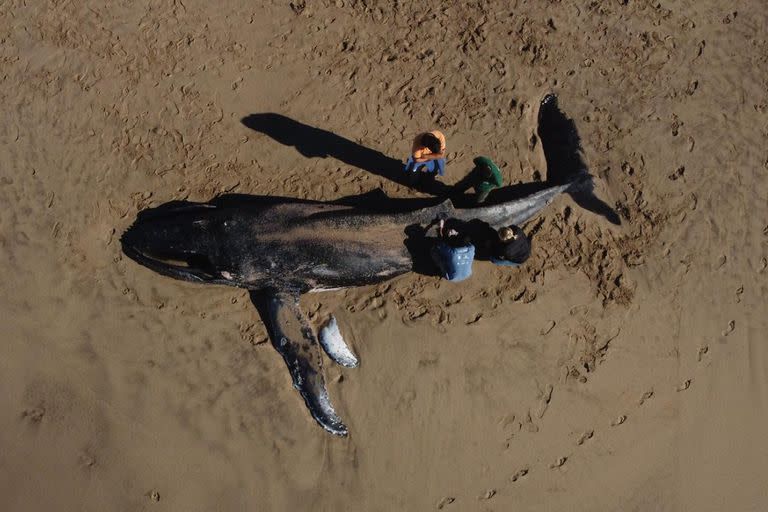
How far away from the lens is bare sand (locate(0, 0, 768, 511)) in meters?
6.21

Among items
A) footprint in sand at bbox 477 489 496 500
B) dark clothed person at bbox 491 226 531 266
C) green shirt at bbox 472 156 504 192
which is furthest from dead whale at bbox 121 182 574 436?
footprint in sand at bbox 477 489 496 500

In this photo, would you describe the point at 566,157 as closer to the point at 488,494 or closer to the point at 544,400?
the point at 544,400

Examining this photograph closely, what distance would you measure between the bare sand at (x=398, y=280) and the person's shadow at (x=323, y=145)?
0.31 feet

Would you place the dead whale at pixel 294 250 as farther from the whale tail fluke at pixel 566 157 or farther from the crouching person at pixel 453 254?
the crouching person at pixel 453 254

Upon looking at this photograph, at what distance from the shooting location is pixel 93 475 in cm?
628

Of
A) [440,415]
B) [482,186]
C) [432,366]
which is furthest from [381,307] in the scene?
[482,186]

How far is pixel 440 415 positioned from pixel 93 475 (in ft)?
16.2

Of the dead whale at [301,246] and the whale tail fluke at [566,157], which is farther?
the whale tail fluke at [566,157]

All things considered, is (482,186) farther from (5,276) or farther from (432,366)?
(5,276)

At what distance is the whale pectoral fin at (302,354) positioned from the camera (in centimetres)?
612

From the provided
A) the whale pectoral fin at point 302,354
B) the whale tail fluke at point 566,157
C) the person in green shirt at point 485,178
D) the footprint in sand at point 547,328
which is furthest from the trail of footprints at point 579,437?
the person in green shirt at point 485,178

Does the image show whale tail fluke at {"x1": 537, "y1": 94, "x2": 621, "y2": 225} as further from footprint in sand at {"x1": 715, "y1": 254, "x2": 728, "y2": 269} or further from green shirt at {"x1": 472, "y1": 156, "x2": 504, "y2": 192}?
footprint in sand at {"x1": 715, "y1": 254, "x2": 728, "y2": 269}

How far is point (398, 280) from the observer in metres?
6.29

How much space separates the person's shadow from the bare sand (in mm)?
95
